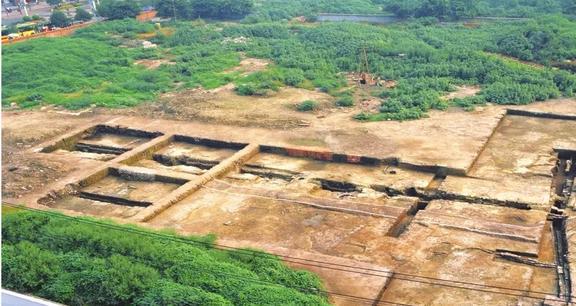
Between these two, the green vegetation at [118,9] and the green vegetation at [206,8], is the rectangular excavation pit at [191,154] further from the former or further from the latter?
the green vegetation at [118,9]

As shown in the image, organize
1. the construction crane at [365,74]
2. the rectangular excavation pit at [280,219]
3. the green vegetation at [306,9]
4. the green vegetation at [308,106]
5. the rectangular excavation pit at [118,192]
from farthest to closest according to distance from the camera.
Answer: the green vegetation at [306,9], the construction crane at [365,74], the green vegetation at [308,106], the rectangular excavation pit at [118,192], the rectangular excavation pit at [280,219]

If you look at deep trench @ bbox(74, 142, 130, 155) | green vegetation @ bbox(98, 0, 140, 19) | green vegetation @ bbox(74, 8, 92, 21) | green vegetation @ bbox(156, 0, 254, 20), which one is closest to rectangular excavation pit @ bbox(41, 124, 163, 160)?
deep trench @ bbox(74, 142, 130, 155)

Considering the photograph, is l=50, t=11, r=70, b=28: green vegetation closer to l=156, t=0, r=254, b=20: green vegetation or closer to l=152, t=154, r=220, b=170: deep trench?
l=156, t=0, r=254, b=20: green vegetation

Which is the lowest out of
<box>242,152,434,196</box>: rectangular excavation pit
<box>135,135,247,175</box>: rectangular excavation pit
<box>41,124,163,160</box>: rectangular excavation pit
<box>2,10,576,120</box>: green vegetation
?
<box>242,152,434,196</box>: rectangular excavation pit

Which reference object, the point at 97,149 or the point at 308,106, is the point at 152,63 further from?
the point at 308,106

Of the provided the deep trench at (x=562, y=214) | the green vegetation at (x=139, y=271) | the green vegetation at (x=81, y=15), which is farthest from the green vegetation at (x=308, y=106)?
the green vegetation at (x=81, y=15)

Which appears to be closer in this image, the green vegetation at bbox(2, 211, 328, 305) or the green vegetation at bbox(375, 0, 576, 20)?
the green vegetation at bbox(2, 211, 328, 305)
